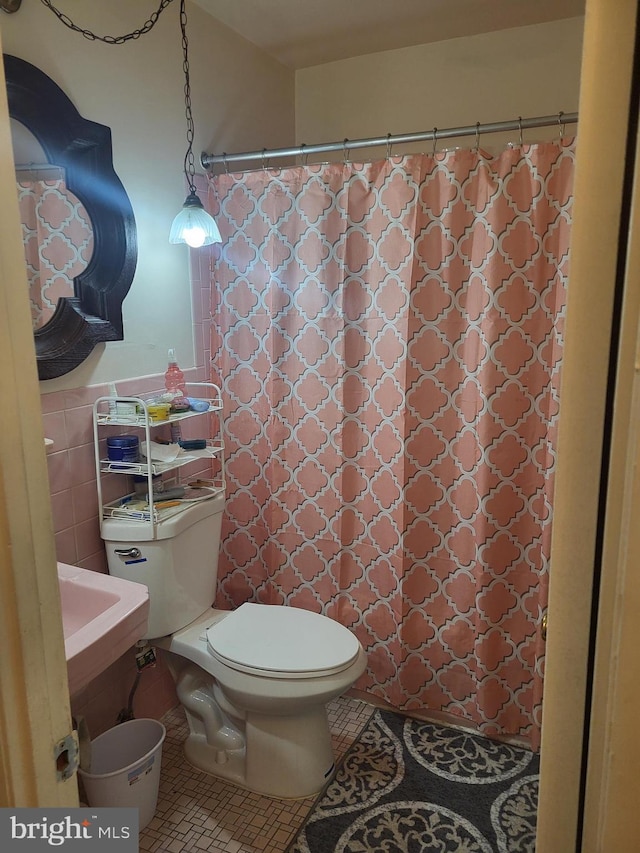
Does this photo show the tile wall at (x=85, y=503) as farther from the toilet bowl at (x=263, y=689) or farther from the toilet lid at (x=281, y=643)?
the toilet lid at (x=281, y=643)

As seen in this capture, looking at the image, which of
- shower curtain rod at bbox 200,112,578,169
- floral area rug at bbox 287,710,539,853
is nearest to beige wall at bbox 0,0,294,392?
shower curtain rod at bbox 200,112,578,169

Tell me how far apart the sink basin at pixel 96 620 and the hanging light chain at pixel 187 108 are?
51.9 inches

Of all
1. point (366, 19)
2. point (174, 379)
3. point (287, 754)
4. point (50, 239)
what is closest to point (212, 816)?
point (287, 754)

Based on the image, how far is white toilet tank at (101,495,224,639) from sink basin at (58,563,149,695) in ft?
0.78

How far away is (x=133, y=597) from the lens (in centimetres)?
145

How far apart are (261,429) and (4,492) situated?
163cm

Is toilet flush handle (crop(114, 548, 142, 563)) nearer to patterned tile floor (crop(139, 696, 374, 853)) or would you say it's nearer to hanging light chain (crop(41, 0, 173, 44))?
patterned tile floor (crop(139, 696, 374, 853))

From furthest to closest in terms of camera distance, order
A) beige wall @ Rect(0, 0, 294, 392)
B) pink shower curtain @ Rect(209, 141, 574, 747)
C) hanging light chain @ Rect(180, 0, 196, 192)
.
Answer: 1. hanging light chain @ Rect(180, 0, 196, 192)
2. pink shower curtain @ Rect(209, 141, 574, 747)
3. beige wall @ Rect(0, 0, 294, 392)

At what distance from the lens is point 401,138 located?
76.0 inches

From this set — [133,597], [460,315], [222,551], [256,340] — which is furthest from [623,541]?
[222,551]

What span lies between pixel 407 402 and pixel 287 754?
1121 mm

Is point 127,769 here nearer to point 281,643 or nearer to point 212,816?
point 212,816

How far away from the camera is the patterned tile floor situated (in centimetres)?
170

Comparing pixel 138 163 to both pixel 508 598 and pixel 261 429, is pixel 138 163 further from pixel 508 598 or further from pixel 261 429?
pixel 508 598
